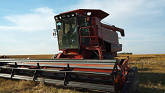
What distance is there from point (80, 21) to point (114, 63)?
3.65 m

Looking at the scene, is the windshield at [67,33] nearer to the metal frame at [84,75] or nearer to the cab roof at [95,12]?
the cab roof at [95,12]

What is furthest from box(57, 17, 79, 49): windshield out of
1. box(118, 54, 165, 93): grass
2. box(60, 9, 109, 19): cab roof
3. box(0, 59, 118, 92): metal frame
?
box(118, 54, 165, 93): grass

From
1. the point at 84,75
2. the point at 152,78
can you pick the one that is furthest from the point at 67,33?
the point at 152,78

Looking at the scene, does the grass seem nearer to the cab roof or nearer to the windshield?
the windshield

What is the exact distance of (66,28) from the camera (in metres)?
6.53

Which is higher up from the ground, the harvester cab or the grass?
the harvester cab

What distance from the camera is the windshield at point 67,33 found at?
6258 mm

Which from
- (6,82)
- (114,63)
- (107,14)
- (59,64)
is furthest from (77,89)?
(107,14)

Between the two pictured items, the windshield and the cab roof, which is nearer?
the windshield

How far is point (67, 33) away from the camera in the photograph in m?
6.52

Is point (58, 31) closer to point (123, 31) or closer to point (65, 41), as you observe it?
point (65, 41)

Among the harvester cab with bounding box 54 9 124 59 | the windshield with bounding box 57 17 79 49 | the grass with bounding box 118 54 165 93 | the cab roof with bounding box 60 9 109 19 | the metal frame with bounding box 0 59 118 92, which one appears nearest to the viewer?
the metal frame with bounding box 0 59 118 92

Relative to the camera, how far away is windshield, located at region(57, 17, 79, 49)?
6.26 m

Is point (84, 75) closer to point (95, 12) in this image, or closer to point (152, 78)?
point (152, 78)
